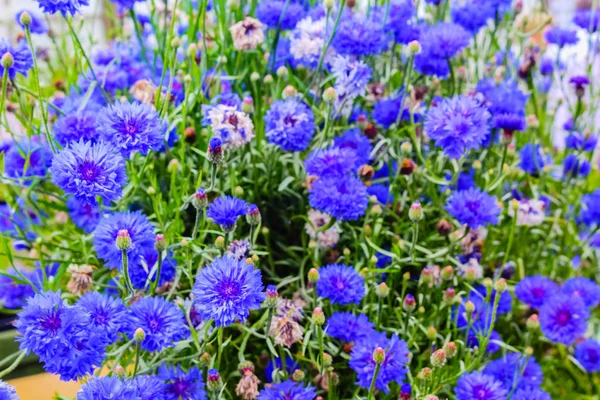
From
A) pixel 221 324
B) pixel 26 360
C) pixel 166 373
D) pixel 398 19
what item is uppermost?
pixel 398 19

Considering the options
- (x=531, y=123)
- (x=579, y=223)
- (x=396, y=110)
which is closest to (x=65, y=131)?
(x=396, y=110)

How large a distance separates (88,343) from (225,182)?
0.80 ft

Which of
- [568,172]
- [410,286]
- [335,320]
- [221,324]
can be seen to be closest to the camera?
[221,324]

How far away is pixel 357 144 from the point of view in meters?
0.68

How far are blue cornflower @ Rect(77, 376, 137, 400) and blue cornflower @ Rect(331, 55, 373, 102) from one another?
344 mm

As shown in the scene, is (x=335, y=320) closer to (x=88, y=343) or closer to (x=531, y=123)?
(x=88, y=343)

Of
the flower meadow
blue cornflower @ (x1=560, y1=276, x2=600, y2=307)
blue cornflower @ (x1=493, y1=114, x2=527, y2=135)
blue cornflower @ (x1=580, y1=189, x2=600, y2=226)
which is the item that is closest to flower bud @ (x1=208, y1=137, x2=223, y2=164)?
the flower meadow

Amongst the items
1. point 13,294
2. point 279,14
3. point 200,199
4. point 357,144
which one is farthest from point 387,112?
point 13,294

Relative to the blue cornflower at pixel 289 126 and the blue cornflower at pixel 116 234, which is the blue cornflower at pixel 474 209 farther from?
the blue cornflower at pixel 116 234

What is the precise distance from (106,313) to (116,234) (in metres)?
0.07

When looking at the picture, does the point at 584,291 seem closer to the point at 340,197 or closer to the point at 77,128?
the point at 340,197

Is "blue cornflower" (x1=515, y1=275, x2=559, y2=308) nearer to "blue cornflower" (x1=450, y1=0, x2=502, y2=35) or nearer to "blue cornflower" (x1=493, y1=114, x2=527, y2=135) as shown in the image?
"blue cornflower" (x1=493, y1=114, x2=527, y2=135)

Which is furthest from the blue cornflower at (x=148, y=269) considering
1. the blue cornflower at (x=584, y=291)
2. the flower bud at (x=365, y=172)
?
the blue cornflower at (x=584, y=291)

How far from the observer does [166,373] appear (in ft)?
1.85
